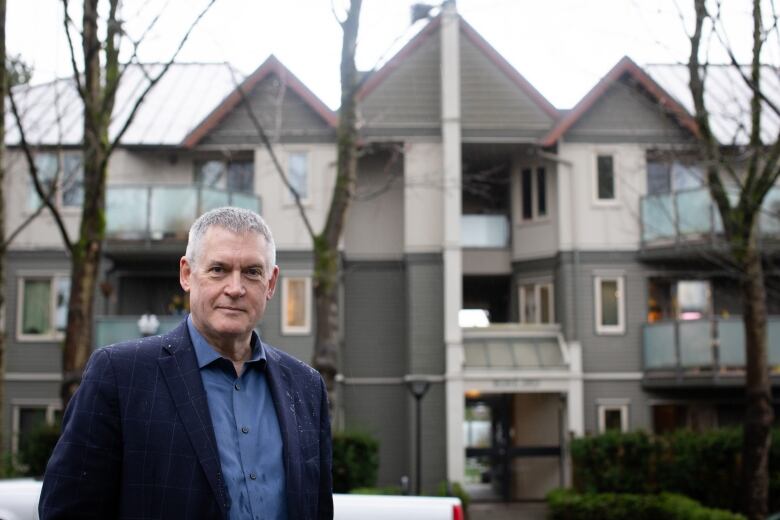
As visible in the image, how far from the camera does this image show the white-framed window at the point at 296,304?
25016 millimetres

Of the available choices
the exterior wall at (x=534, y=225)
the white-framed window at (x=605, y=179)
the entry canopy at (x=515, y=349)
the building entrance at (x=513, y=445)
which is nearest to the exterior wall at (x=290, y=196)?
the entry canopy at (x=515, y=349)

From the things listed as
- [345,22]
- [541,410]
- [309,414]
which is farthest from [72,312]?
[541,410]

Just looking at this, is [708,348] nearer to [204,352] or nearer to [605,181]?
[605,181]

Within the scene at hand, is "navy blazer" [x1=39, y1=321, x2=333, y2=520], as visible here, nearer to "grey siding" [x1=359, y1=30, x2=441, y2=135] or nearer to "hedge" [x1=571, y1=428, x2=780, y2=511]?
"hedge" [x1=571, y1=428, x2=780, y2=511]

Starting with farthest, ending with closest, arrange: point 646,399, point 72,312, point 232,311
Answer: point 646,399
point 72,312
point 232,311

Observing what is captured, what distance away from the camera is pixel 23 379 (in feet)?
82.6

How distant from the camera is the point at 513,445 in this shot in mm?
25984

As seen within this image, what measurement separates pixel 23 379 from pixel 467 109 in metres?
13.7

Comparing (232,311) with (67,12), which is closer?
(232,311)

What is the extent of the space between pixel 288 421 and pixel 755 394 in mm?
13428

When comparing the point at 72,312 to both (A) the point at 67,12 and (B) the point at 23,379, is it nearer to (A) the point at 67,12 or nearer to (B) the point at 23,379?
(A) the point at 67,12

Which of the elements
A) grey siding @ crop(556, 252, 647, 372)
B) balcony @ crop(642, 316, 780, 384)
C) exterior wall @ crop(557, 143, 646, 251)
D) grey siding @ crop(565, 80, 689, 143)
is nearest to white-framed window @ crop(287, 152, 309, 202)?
exterior wall @ crop(557, 143, 646, 251)

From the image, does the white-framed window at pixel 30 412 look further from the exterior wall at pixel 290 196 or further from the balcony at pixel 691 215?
the balcony at pixel 691 215

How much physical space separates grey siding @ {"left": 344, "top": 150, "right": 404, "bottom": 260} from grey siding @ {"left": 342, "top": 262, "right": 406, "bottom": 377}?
0.43 m
